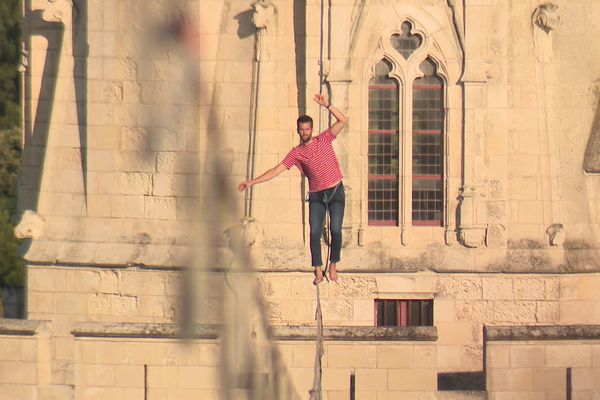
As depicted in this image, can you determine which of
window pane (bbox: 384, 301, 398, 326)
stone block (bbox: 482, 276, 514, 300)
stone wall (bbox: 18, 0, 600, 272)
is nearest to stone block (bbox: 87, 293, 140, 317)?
stone wall (bbox: 18, 0, 600, 272)

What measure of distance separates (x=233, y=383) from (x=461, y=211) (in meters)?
7.59

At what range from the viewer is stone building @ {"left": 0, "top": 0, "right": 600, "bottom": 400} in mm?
37844

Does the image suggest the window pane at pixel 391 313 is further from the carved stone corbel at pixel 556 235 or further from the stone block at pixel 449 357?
the carved stone corbel at pixel 556 235

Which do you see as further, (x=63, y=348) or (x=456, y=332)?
(x=456, y=332)

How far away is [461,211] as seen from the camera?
38.0 meters

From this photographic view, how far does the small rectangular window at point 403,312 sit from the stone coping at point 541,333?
20.8 ft

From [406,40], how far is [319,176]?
8.81 metres

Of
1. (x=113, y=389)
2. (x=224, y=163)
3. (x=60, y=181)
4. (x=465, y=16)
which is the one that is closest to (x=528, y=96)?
(x=465, y=16)

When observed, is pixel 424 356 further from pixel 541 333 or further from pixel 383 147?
pixel 383 147

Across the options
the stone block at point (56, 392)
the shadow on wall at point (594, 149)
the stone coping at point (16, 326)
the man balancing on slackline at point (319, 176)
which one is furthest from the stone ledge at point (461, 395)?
the shadow on wall at point (594, 149)

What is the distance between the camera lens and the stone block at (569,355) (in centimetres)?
3175

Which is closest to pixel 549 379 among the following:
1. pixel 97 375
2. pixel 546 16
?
pixel 97 375

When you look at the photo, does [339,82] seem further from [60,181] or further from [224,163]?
[60,181]

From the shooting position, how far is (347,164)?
37.8 meters
